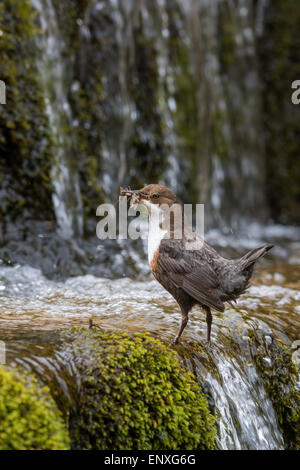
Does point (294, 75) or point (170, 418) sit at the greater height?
point (294, 75)

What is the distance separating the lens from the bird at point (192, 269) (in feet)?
12.1

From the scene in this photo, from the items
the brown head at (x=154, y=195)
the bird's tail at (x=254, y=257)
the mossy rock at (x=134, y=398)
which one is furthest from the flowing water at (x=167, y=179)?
the brown head at (x=154, y=195)

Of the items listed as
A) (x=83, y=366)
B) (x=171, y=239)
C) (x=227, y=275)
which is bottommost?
(x=83, y=366)

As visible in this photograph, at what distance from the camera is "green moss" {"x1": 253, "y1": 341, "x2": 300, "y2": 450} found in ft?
12.8

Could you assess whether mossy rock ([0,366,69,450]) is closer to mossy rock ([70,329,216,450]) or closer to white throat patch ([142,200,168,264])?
mossy rock ([70,329,216,450])

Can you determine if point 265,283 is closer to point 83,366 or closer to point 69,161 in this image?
point 69,161

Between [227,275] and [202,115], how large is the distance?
19.4 feet

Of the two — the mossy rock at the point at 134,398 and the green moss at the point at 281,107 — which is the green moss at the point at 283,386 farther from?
the green moss at the point at 281,107

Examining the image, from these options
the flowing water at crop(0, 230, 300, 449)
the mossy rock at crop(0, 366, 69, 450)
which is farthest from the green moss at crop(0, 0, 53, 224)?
the mossy rock at crop(0, 366, 69, 450)

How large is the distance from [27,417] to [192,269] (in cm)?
158

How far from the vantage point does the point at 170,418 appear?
318 centimetres

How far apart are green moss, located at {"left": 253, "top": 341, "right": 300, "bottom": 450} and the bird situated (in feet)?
1.73

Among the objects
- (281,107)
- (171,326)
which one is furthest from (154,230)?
(281,107)


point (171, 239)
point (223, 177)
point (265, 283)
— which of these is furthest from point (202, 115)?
point (171, 239)
